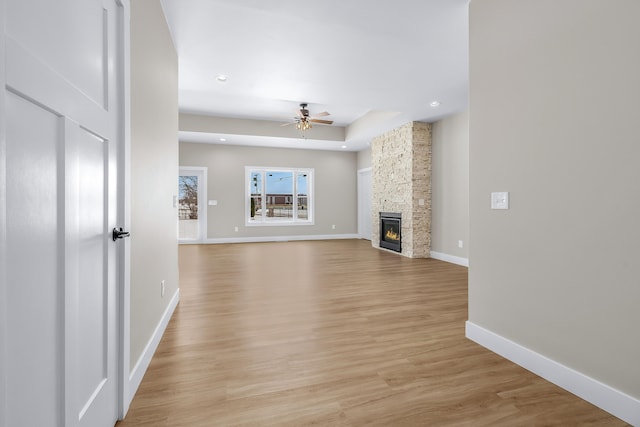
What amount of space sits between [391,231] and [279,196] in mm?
3571

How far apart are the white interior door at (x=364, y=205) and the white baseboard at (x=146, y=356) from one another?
22.8 ft

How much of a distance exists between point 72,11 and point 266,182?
25.4 feet

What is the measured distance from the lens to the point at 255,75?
4.10 m

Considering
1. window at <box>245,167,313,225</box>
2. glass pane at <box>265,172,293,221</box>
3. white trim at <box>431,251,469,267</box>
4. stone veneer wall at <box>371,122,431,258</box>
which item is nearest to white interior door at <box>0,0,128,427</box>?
white trim at <box>431,251,469,267</box>

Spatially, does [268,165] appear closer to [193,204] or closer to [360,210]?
[193,204]

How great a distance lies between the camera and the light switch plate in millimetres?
2133

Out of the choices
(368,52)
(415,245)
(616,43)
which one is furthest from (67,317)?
(415,245)

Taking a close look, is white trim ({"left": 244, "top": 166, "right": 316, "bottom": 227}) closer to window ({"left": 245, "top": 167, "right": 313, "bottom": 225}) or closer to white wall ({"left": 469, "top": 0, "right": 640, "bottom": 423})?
window ({"left": 245, "top": 167, "right": 313, "bottom": 225})

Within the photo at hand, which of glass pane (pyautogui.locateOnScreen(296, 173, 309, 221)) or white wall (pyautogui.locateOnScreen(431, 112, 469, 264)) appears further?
glass pane (pyautogui.locateOnScreen(296, 173, 309, 221))

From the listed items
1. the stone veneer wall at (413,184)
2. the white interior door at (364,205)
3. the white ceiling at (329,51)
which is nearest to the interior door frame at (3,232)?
the white ceiling at (329,51)

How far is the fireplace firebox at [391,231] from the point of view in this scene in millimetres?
6651

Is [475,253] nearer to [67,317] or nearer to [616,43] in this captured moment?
[616,43]

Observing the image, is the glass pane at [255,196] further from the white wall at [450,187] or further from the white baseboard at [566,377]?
the white baseboard at [566,377]

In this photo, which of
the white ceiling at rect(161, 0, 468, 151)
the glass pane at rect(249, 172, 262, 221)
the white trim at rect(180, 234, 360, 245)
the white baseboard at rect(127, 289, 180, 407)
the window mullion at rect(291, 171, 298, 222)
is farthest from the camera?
the window mullion at rect(291, 171, 298, 222)
